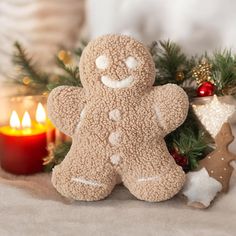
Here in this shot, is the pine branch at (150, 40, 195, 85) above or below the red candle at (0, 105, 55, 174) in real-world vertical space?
above

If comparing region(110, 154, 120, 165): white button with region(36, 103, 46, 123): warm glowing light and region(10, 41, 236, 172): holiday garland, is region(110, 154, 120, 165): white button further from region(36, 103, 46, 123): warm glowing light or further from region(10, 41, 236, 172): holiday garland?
region(36, 103, 46, 123): warm glowing light

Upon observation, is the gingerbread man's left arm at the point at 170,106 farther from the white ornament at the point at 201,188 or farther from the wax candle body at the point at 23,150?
the wax candle body at the point at 23,150

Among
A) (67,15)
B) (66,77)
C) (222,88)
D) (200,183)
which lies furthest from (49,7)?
(200,183)

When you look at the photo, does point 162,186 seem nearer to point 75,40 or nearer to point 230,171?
point 230,171

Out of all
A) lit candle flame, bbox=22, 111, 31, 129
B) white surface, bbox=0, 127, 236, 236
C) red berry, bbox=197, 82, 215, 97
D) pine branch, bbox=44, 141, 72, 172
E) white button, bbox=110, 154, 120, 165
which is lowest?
white surface, bbox=0, 127, 236, 236

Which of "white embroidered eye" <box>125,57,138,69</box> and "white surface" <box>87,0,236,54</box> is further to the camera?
"white surface" <box>87,0,236,54</box>

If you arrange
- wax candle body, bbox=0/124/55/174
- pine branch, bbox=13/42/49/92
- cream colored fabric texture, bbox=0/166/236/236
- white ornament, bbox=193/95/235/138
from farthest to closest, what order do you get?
pine branch, bbox=13/42/49/92, wax candle body, bbox=0/124/55/174, white ornament, bbox=193/95/235/138, cream colored fabric texture, bbox=0/166/236/236

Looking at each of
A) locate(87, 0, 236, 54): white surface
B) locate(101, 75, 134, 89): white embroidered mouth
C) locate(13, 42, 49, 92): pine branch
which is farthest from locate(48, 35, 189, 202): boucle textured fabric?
locate(87, 0, 236, 54): white surface
